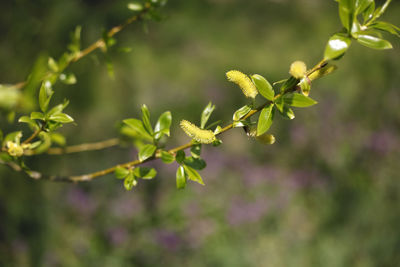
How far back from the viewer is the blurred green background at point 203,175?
4.05ft

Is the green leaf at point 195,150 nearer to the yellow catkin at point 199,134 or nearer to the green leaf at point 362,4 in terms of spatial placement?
the yellow catkin at point 199,134

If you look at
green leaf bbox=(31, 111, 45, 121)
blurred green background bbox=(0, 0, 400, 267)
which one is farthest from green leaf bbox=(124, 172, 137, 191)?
blurred green background bbox=(0, 0, 400, 267)

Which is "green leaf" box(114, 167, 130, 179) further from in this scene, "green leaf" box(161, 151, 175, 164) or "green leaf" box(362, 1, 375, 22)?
"green leaf" box(362, 1, 375, 22)

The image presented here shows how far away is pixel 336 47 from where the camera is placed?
0.24m

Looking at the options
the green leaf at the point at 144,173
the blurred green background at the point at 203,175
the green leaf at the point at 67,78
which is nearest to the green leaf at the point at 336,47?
the green leaf at the point at 144,173

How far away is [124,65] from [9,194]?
122 cm

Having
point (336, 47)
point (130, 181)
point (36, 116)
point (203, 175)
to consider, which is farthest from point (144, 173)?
point (203, 175)

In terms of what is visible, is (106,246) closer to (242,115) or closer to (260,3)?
(242,115)

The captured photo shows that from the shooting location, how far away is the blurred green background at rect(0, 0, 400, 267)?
4.05 feet

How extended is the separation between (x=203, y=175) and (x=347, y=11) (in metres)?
1.54

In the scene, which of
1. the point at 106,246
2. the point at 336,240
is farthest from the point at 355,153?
the point at 106,246

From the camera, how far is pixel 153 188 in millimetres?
1594

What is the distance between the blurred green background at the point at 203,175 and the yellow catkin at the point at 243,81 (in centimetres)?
91

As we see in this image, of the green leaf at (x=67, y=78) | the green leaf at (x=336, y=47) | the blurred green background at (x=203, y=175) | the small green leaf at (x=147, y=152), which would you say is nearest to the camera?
the green leaf at (x=336, y=47)
